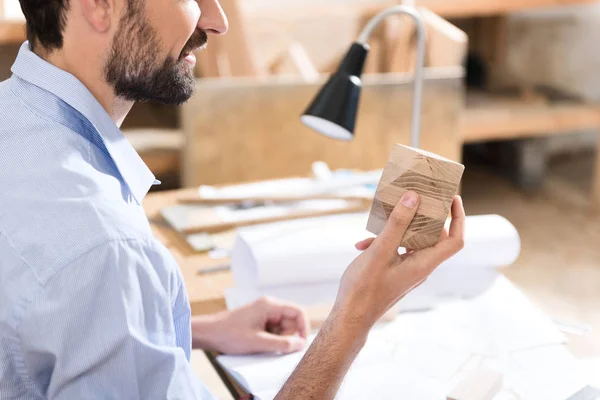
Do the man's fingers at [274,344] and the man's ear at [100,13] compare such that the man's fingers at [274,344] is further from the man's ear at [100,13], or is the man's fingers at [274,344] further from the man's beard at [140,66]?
the man's ear at [100,13]

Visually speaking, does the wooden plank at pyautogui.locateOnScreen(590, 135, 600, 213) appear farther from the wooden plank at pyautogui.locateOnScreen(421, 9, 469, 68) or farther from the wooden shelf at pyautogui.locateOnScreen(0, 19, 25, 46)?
the wooden shelf at pyautogui.locateOnScreen(0, 19, 25, 46)

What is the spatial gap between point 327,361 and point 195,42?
0.41m

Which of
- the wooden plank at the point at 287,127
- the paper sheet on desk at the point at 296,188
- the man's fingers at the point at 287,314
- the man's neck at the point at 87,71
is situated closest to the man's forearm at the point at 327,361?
the man's fingers at the point at 287,314

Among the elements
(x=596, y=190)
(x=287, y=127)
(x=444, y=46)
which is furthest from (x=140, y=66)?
(x=596, y=190)

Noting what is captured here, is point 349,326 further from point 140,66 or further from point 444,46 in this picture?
point 444,46

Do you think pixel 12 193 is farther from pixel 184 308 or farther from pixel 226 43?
pixel 226 43

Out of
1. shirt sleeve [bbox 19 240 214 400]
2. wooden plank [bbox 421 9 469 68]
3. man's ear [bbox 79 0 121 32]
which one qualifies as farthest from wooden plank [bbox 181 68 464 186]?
shirt sleeve [bbox 19 240 214 400]

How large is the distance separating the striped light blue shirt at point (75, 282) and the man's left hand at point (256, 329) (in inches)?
10.4

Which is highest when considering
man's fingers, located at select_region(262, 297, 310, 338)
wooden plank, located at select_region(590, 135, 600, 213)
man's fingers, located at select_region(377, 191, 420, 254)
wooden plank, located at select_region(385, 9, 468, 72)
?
man's fingers, located at select_region(377, 191, 420, 254)

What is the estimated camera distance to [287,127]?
2.24 m

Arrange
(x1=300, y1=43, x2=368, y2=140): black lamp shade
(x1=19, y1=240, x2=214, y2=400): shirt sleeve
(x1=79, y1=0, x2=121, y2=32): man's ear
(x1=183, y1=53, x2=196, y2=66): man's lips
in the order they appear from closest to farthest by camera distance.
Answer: (x1=19, y1=240, x2=214, y2=400): shirt sleeve → (x1=79, y1=0, x2=121, y2=32): man's ear → (x1=183, y1=53, x2=196, y2=66): man's lips → (x1=300, y1=43, x2=368, y2=140): black lamp shade

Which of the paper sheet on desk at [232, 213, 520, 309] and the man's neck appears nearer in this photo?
the man's neck

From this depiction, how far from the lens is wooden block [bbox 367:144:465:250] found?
885 millimetres

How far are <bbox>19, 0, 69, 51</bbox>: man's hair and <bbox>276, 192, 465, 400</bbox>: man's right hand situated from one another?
0.40 m
